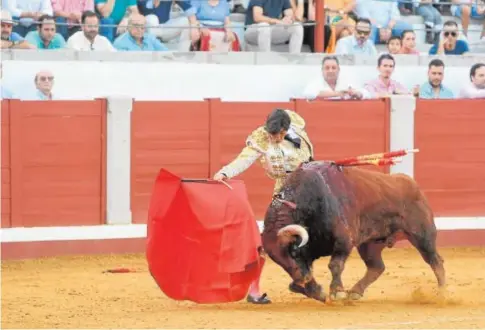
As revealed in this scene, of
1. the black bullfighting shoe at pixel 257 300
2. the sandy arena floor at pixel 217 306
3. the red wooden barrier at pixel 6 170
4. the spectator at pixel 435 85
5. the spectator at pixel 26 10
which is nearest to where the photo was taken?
the sandy arena floor at pixel 217 306

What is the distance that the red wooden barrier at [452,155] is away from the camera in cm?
1188

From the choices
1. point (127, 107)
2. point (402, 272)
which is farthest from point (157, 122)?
point (402, 272)

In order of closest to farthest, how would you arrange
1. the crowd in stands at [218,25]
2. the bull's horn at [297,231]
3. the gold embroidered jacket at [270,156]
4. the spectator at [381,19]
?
the bull's horn at [297,231]
the gold embroidered jacket at [270,156]
the crowd in stands at [218,25]
the spectator at [381,19]

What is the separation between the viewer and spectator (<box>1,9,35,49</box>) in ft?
36.0

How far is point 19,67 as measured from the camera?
11.0m

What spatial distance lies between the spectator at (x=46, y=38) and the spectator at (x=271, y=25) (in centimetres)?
180

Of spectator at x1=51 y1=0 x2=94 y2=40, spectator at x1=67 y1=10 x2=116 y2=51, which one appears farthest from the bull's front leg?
spectator at x1=51 y1=0 x2=94 y2=40

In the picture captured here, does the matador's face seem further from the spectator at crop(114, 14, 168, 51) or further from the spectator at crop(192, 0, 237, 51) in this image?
the spectator at crop(192, 0, 237, 51)

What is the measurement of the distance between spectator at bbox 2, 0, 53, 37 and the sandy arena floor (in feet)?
7.12

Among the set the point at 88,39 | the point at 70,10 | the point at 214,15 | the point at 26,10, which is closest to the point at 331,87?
the point at 214,15

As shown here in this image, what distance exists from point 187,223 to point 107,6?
14.8 ft

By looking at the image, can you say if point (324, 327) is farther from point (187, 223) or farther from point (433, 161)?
point (433, 161)

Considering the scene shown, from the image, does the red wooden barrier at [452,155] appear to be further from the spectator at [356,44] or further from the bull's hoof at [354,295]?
the bull's hoof at [354,295]

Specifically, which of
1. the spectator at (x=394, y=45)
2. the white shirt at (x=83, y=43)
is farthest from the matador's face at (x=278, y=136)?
the spectator at (x=394, y=45)
